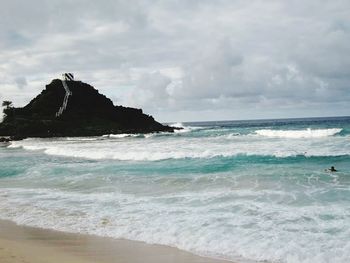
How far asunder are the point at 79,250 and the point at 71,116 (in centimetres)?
6739

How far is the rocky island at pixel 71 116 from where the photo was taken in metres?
66.9

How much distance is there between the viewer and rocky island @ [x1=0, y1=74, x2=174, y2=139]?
66875 mm

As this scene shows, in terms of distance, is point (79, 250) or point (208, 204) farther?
point (208, 204)

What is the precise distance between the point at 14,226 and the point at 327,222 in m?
7.55

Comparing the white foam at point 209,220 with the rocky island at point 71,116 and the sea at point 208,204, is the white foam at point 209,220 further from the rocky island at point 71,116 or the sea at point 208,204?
the rocky island at point 71,116

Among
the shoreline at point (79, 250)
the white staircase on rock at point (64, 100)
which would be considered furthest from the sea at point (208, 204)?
the white staircase on rock at point (64, 100)

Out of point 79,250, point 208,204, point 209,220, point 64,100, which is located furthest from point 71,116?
point 79,250

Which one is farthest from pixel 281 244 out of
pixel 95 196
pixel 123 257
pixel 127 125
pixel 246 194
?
pixel 127 125

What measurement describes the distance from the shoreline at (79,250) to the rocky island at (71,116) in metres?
56.8

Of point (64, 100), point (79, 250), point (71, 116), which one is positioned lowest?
point (79, 250)

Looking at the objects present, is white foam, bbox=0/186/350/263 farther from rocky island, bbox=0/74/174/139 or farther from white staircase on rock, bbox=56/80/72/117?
white staircase on rock, bbox=56/80/72/117

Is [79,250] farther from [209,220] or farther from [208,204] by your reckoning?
[208,204]

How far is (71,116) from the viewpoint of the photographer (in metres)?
73.9

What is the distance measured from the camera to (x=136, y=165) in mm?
23656
